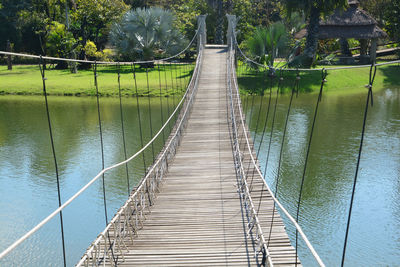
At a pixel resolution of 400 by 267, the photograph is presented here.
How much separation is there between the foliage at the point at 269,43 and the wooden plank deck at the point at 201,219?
29.9ft

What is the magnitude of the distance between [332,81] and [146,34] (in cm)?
768

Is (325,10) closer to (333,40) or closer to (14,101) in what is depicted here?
(333,40)

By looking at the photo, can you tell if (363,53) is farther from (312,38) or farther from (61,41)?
(61,41)

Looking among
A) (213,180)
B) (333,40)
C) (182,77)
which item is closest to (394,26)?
(333,40)

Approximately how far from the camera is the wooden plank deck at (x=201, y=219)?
11.6 ft

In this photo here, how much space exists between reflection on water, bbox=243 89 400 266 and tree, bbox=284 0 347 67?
4.03 meters

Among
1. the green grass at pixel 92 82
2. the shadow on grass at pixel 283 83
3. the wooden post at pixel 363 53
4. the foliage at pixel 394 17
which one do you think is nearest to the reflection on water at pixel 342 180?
the shadow on grass at pixel 283 83

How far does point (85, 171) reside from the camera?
7.84m

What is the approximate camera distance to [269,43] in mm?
15523

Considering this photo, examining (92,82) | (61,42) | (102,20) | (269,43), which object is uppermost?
(102,20)

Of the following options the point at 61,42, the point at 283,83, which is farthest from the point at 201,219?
the point at 61,42

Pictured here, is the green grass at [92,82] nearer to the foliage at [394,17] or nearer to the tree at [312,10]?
the tree at [312,10]

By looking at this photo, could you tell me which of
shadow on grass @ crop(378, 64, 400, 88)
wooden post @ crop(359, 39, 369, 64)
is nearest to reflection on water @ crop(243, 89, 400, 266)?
shadow on grass @ crop(378, 64, 400, 88)

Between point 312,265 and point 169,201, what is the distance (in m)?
1.72
